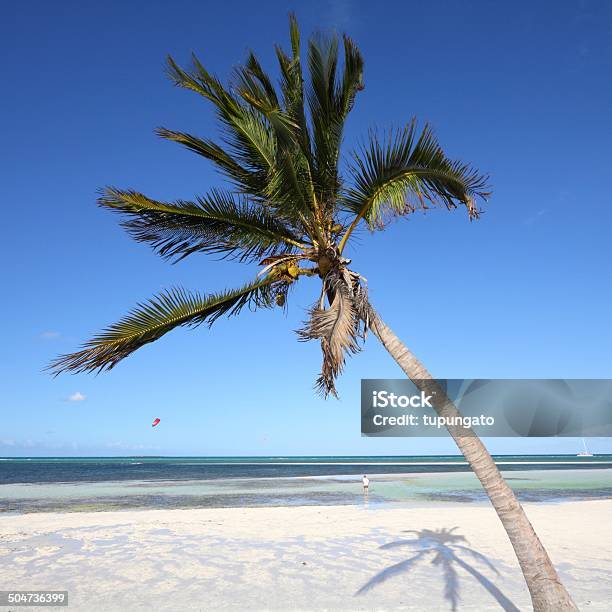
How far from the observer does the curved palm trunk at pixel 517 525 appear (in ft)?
17.7

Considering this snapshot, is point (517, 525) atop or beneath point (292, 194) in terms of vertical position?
beneath

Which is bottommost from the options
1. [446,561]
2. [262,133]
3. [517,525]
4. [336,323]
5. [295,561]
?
[295,561]

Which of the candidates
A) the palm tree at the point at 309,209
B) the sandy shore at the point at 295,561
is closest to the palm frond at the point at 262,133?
the palm tree at the point at 309,209

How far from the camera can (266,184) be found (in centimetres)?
673

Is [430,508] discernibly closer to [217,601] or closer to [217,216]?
[217,601]

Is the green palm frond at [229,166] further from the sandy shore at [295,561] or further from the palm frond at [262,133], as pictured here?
the sandy shore at [295,561]

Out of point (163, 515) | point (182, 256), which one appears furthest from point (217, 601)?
point (163, 515)

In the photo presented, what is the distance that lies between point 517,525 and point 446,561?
6684 millimetres

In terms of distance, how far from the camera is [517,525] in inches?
216

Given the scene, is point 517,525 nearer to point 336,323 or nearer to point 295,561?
point 336,323

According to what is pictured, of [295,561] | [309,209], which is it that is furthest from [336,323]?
[295,561]

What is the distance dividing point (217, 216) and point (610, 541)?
Result: 12643 millimetres

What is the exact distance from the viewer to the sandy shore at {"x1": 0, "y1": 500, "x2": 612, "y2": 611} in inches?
354

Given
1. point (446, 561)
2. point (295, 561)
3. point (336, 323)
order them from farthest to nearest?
point (295, 561) → point (446, 561) → point (336, 323)
